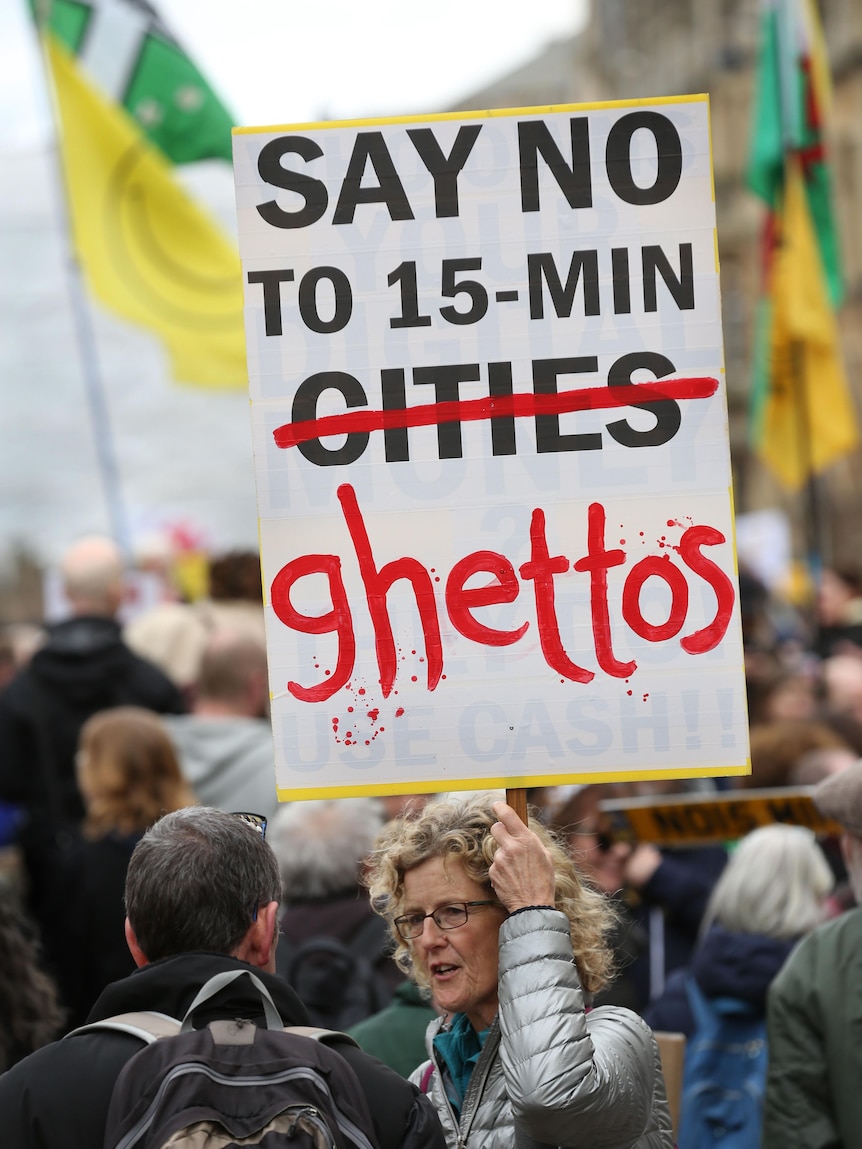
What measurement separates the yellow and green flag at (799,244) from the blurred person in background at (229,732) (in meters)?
4.83

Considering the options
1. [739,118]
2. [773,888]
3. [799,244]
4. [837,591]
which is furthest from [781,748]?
[739,118]

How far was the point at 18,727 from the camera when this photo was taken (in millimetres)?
6570

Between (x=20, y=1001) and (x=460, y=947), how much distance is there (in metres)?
1.40

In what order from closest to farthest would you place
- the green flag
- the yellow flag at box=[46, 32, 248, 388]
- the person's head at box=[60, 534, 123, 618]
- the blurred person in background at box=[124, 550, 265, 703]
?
the person's head at box=[60, 534, 123, 618], the blurred person in background at box=[124, 550, 265, 703], the yellow flag at box=[46, 32, 248, 388], the green flag

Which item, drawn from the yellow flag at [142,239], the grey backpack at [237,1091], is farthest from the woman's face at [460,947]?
the yellow flag at [142,239]

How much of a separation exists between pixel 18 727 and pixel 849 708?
3.76 metres

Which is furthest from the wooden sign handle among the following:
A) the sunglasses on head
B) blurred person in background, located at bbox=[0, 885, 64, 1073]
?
blurred person in background, located at bbox=[0, 885, 64, 1073]

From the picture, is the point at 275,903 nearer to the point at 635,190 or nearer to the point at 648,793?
the point at 635,190

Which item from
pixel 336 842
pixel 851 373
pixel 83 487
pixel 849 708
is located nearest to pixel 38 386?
pixel 83 487

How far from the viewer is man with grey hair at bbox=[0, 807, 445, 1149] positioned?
2.52 meters

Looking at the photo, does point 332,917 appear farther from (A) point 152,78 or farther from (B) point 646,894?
(A) point 152,78

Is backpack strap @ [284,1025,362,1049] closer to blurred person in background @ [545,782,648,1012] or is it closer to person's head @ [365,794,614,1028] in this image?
person's head @ [365,794,614,1028]

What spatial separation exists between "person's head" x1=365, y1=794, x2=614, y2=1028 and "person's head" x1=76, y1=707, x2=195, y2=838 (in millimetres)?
2378

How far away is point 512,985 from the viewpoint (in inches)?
108
